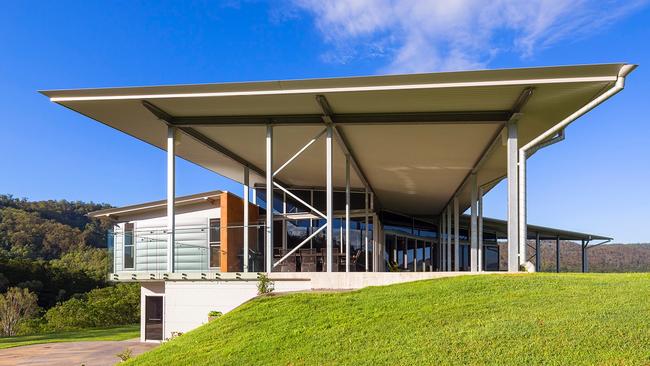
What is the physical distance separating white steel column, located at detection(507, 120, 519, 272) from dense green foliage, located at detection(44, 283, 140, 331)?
90.5ft

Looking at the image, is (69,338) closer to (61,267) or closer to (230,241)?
(230,241)

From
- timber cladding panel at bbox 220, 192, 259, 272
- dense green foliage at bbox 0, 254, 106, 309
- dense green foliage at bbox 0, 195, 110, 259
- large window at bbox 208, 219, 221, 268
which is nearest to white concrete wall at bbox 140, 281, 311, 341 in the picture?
large window at bbox 208, 219, 221, 268

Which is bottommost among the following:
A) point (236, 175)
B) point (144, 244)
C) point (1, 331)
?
point (1, 331)

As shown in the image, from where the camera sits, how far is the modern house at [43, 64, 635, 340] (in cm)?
1017

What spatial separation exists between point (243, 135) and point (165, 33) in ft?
24.1

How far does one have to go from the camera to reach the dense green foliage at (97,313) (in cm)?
3200

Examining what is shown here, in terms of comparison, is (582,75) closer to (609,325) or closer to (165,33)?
(609,325)

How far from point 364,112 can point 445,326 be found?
587 cm

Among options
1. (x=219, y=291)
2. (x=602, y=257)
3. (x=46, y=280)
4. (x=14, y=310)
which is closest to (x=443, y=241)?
(x=219, y=291)

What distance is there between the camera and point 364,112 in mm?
11891

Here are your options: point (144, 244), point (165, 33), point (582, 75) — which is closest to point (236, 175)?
point (165, 33)

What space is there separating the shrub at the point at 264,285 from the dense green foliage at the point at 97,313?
2420cm

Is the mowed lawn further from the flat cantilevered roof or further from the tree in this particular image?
the tree

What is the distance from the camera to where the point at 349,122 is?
12148 mm
